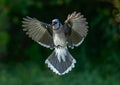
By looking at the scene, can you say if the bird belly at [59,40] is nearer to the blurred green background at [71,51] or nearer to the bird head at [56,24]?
the bird head at [56,24]

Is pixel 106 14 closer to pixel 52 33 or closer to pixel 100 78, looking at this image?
pixel 100 78

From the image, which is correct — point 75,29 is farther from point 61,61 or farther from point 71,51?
point 71,51

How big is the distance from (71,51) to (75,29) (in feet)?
15.7

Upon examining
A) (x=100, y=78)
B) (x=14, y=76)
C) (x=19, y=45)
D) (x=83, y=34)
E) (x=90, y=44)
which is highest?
(x=19, y=45)

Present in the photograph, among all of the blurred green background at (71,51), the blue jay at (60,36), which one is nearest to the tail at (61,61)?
the blue jay at (60,36)

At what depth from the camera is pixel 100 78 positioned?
607cm

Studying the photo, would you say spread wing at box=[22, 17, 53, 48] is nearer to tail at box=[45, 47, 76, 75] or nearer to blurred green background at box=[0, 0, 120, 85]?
tail at box=[45, 47, 76, 75]

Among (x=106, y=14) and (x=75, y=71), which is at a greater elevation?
(x=106, y=14)

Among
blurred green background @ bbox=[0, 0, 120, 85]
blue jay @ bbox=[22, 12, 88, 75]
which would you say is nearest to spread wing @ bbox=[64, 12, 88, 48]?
blue jay @ bbox=[22, 12, 88, 75]

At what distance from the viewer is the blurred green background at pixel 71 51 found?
20.7 feet

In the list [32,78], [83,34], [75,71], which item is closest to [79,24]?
[83,34]

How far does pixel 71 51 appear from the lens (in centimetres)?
654

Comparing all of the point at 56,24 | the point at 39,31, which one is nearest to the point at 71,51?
the point at 39,31

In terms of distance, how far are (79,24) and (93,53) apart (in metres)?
5.45
